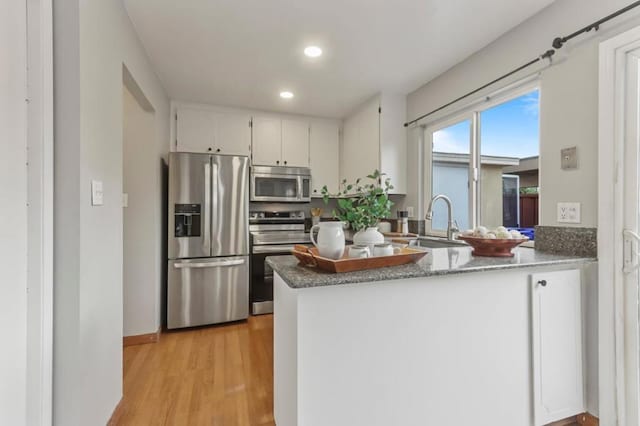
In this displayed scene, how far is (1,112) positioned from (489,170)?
2.91 meters

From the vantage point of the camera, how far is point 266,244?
3.36m

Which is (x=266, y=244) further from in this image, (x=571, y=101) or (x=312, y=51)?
(x=571, y=101)

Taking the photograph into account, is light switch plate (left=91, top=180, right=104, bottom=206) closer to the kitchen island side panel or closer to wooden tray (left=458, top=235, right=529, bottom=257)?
the kitchen island side panel

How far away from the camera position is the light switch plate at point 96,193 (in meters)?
1.33

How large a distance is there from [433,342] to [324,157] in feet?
9.81

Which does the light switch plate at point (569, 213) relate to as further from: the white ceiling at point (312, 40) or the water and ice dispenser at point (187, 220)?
the water and ice dispenser at point (187, 220)

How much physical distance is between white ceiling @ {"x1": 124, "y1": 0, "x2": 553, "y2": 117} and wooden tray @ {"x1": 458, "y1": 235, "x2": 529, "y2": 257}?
4.59ft

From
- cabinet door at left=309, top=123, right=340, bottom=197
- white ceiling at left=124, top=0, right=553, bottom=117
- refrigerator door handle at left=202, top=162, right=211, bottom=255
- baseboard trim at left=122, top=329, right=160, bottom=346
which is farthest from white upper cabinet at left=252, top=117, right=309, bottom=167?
baseboard trim at left=122, top=329, right=160, bottom=346

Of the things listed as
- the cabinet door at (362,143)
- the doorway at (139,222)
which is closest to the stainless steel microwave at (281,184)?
the cabinet door at (362,143)

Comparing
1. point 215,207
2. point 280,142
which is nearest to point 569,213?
point 215,207

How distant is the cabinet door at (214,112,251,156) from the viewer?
3.41m

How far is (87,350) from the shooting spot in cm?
128

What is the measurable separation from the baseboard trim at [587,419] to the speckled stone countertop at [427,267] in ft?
2.62

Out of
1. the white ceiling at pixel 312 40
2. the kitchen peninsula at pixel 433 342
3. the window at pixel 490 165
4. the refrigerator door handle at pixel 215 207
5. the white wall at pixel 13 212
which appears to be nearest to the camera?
the white wall at pixel 13 212
